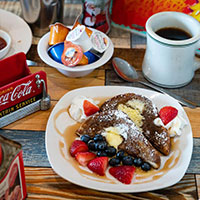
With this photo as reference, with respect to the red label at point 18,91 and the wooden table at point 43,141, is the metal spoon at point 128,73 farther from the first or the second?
the red label at point 18,91

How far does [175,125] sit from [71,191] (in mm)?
445

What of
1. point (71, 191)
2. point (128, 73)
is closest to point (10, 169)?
point (71, 191)

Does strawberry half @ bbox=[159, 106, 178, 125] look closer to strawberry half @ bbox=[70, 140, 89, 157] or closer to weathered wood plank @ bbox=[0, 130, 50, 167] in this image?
Result: strawberry half @ bbox=[70, 140, 89, 157]

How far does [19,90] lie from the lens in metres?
1.30

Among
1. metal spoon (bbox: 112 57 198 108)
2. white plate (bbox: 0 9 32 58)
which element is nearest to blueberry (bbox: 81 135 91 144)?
metal spoon (bbox: 112 57 198 108)

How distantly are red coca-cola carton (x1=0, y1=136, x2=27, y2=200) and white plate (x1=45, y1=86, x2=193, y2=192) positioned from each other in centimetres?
15

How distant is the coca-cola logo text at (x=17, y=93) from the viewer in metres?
1.28

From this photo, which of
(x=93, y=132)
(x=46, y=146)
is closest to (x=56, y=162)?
(x=46, y=146)

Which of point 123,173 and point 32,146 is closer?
point 123,173

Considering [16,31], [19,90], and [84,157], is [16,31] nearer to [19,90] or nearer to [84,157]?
[19,90]

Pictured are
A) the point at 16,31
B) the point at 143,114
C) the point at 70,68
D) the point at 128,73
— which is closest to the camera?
the point at 143,114

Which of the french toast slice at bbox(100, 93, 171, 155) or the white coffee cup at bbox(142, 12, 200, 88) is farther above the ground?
the white coffee cup at bbox(142, 12, 200, 88)

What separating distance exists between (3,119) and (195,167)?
715 mm

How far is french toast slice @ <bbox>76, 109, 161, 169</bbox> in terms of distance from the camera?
1242 millimetres
